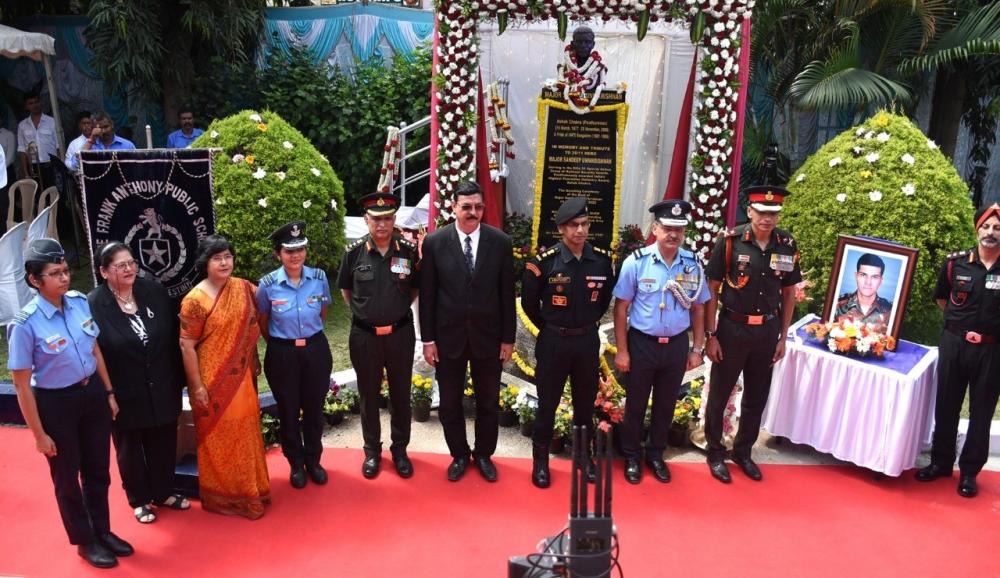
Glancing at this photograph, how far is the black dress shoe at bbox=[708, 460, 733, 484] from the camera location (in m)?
5.28

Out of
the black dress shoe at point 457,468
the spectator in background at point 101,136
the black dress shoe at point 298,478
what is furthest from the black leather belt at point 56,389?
the spectator in background at point 101,136

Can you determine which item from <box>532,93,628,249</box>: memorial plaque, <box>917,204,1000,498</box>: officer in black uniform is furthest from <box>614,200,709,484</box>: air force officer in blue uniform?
<box>532,93,628,249</box>: memorial plaque

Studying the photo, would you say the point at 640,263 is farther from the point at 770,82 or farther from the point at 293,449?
the point at 770,82

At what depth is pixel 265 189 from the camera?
7930 millimetres

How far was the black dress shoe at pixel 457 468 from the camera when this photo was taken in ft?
17.2

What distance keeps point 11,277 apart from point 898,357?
745 cm

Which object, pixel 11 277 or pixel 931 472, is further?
pixel 11 277

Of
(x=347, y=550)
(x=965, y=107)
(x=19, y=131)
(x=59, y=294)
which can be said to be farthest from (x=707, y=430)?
(x=19, y=131)

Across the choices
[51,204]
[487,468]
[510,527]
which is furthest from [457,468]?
[51,204]

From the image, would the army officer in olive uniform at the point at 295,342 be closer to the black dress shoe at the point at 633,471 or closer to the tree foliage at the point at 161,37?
the black dress shoe at the point at 633,471

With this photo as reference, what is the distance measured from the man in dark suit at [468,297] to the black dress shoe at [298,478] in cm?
99

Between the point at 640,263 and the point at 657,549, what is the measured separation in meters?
1.69

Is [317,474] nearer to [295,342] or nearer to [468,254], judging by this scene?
[295,342]

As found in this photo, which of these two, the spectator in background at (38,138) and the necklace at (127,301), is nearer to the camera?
→ the necklace at (127,301)
